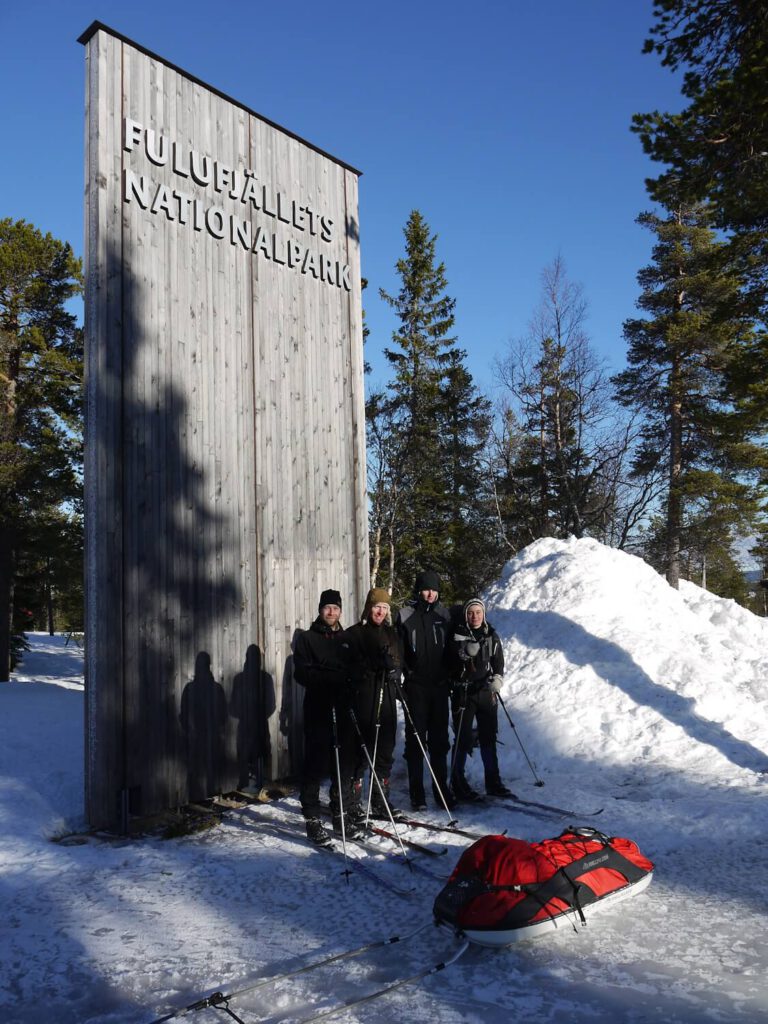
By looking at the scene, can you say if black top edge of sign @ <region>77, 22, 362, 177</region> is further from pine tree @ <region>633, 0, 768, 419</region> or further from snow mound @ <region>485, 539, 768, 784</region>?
snow mound @ <region>485, 539, 768, 784</region>

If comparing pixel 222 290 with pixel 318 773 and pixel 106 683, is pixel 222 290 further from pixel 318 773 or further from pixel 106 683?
pixel 318 773

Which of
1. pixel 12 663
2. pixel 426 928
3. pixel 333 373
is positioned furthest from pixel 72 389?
pixel 426 928

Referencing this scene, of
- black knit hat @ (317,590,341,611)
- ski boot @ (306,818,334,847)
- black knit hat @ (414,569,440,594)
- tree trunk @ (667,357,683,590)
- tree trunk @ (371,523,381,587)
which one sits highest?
tree trunk @ (667,357,683,590)

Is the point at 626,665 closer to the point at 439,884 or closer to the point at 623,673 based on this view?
the point at 623,673

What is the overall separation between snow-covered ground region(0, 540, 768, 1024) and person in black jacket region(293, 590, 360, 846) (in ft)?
1.68

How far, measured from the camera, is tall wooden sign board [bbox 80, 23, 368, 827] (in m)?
7.39

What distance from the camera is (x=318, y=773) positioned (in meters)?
6.78

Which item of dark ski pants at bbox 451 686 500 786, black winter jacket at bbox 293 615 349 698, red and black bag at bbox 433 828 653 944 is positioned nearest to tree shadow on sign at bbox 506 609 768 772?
dark ski pants at bbox 451 686 500 786

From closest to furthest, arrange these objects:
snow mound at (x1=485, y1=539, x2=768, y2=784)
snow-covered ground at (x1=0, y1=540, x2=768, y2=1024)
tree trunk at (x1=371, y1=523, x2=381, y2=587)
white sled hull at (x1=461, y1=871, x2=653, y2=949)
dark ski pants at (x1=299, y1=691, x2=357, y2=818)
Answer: snow-covered ground at (x1=0, y1=540, x2=768, y2=1024) < white sled hull at (x1=461, y1=871, x2=653, y2=949) < dark ski pants at (x1=299, y1=691, x2=357, y2=818) < snow mound at (x1=485, y1=539, x2=768, y2=784) < tree trunk at (x1=371, y1=523, x2=381, y2=587)

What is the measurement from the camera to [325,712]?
6.93 m

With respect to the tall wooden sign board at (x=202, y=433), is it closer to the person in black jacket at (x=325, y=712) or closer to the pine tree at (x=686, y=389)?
the person in black jacket at (x=325, y=712)

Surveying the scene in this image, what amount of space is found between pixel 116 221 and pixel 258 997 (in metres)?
6.78

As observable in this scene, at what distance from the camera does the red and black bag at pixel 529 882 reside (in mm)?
4465

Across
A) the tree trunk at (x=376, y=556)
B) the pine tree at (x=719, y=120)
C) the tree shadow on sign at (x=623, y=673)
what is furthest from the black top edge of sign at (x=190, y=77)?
the tree trunk at (x=376, y=556)
